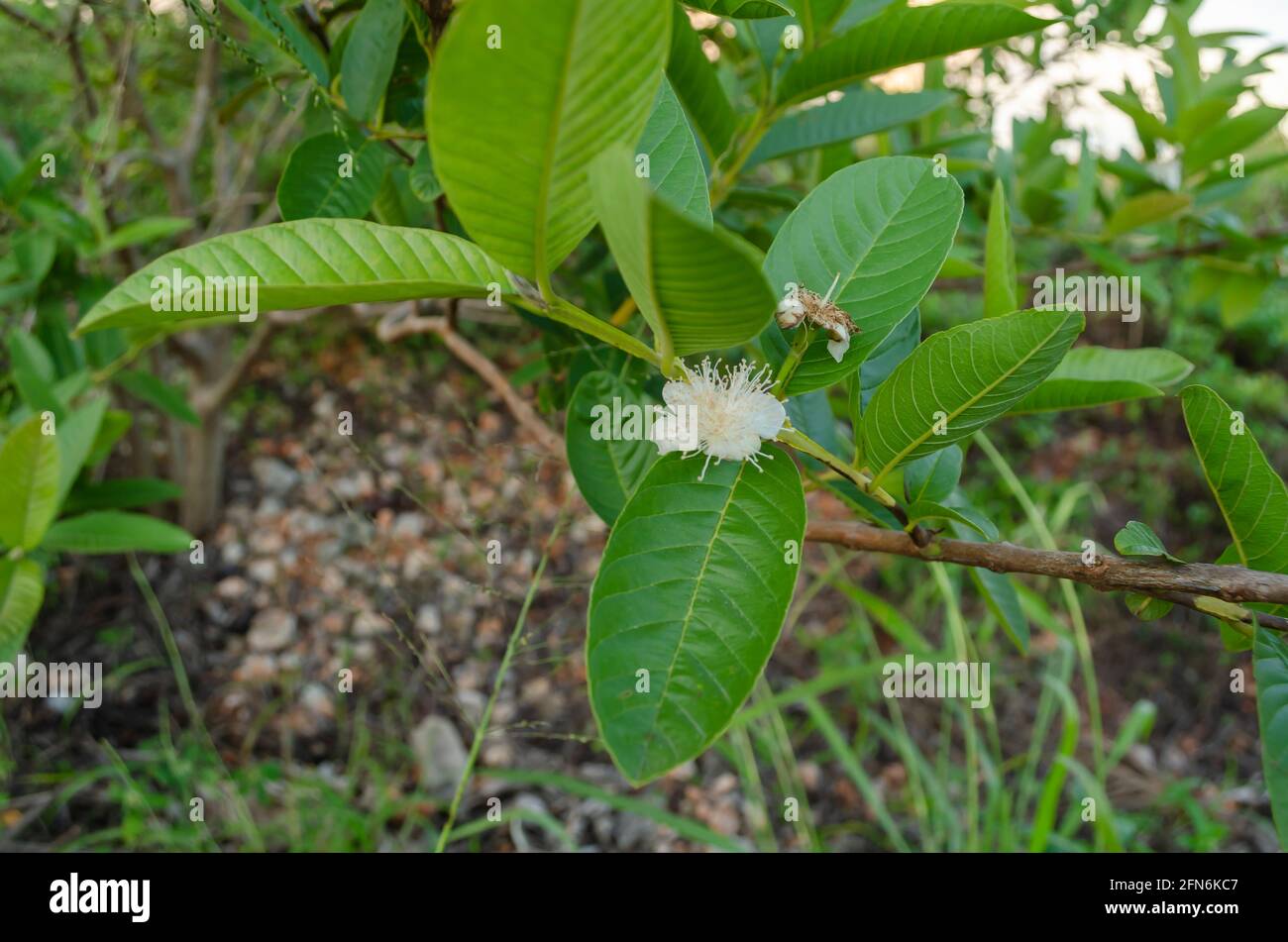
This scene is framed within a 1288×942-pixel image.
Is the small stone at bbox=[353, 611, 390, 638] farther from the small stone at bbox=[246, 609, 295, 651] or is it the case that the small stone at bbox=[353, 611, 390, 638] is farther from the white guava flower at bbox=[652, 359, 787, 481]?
the white guava flower at bbox=[652, 359, 787, 481]

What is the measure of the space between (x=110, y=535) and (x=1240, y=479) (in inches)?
45.7

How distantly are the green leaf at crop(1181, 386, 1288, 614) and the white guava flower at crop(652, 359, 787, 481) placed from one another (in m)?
0.24

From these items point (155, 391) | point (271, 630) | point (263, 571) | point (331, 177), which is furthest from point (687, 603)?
point (263, 571)

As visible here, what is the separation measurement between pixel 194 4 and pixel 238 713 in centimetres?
153

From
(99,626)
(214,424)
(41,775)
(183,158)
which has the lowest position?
(41,775)

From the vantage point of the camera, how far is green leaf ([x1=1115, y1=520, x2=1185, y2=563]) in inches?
18.7

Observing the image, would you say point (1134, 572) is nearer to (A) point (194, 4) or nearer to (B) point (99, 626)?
(A) point (194, 4)

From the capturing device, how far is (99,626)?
6.17 feet

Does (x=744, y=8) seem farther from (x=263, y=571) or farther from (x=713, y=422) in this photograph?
(x=263, y=571)

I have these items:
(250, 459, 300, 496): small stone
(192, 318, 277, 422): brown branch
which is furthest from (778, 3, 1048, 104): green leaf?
(250, 459, 300, 496): small stone

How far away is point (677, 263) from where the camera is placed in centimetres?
34
